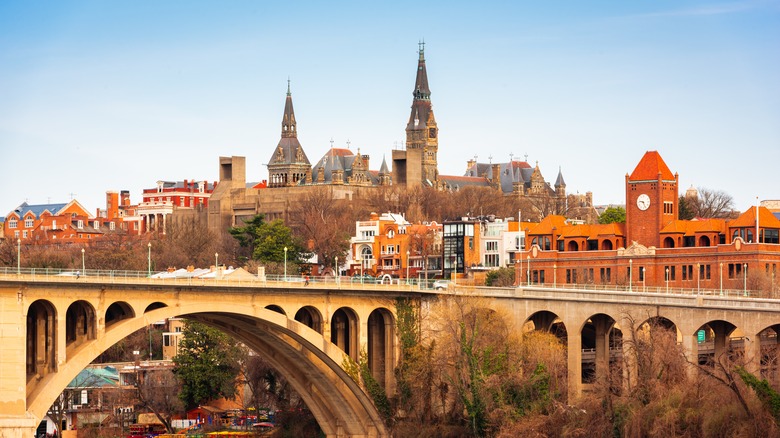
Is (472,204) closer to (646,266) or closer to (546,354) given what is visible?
(646,266)

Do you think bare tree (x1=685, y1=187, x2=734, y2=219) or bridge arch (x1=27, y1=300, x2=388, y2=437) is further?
bare tree (x1=685, y1=187, x2=734, y2=219)

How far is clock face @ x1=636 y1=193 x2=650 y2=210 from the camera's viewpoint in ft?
335

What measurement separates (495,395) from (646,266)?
23.7 metres

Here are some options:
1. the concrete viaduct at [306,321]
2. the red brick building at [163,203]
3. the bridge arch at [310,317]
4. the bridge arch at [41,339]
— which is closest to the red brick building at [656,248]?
the concrete viaduct at [306,321]

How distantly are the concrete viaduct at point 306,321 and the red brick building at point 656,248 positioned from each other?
4.97 meters

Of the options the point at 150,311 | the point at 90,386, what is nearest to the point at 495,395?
the point at 150,311

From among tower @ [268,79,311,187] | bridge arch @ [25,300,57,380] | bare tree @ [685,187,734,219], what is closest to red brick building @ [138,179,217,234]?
tower @ [268,79,311,187]

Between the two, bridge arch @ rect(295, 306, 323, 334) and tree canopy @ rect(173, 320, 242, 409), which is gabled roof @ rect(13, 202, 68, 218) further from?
bridge arch @ rect(295, 306, 323, 334)

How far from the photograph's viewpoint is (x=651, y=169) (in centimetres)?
10175

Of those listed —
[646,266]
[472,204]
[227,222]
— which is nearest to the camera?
[646,266]

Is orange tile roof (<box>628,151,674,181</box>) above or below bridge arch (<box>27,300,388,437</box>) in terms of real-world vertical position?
above

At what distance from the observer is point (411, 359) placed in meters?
85.5

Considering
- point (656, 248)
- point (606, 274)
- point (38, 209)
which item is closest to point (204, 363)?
point (606, 274)

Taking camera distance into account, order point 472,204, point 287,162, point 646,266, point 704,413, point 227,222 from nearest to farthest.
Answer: point 704,413, point 646,266, point 472,204, point 227,222, point 287,162
